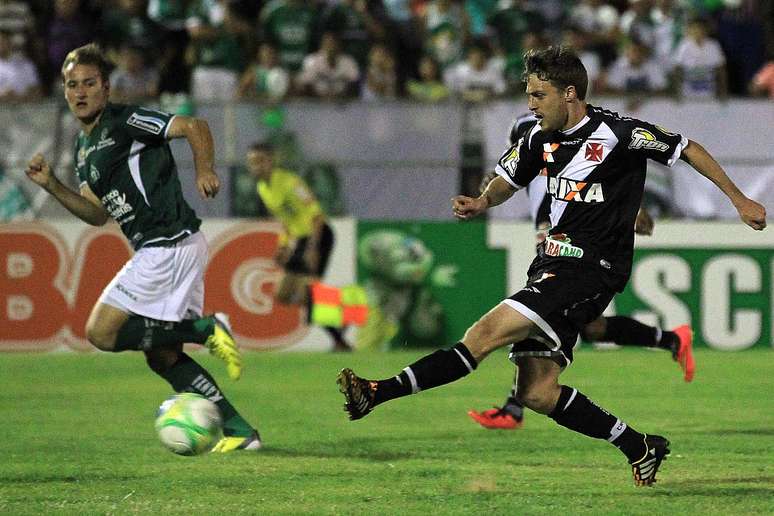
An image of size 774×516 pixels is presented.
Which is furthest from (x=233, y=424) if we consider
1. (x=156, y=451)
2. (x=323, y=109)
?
(x=323, y=109)

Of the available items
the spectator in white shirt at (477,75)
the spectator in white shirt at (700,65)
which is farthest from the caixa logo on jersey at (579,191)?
the spectator in white shirt at (700,65)

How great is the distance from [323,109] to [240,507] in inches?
343

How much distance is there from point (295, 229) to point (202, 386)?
6311 millimetres

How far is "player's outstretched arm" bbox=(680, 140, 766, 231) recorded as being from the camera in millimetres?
6582

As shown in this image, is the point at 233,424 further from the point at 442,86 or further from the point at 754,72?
the point at 754,72

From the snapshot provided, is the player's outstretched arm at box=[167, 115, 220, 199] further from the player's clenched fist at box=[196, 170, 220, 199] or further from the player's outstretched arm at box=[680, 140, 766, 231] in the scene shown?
the player's outstretched arm at box=[680, 140, 766, 231]

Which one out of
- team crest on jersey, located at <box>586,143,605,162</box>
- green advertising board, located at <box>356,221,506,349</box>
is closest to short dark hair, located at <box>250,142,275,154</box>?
green advertising board, located at <box>356,221,506,349</box>

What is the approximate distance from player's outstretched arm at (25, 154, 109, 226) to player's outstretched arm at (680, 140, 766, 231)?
135 inches

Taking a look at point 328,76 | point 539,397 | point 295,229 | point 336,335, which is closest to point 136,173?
point 539,397

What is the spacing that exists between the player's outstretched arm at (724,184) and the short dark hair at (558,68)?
61cm

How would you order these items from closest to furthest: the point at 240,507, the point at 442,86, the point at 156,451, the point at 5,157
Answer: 1. the point at 240,507
2. the point at 156,451
3. the point at 5,157
4. the point at 442,86

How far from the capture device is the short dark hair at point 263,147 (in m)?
14.4

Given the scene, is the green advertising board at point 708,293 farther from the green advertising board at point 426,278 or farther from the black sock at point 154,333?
the black sock at point 154,333

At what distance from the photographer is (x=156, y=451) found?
8.34 m
